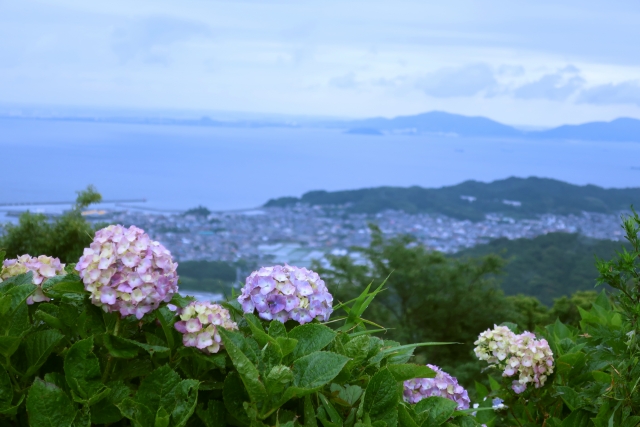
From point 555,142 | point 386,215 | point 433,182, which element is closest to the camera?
point 386,215

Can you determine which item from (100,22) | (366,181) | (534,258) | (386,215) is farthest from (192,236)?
(100,22)

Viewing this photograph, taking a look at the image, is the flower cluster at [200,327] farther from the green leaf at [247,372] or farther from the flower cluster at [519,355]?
the flower cluster at [519,355]

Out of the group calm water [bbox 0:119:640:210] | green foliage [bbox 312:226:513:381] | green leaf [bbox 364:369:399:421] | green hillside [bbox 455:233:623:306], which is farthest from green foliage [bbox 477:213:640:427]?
calm water [bbox 0:119:640:210]

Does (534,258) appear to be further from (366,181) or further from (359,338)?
(366,181)

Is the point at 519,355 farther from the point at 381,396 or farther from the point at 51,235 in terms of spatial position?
the point at 51,235

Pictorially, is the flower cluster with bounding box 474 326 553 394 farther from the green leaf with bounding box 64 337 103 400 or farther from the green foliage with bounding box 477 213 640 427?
the green leaf with bounding box 64 337 103 400

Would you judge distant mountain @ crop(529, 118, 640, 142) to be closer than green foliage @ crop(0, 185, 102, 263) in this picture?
No
